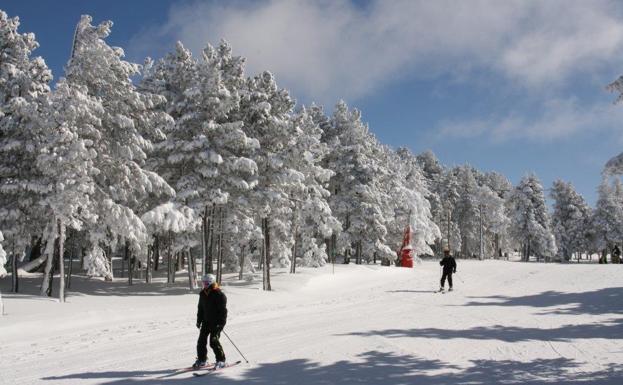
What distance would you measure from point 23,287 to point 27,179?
6724mm

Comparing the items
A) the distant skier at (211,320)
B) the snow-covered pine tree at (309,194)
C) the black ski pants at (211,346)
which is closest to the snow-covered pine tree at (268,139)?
the snow-covered pine tree at (309,194)

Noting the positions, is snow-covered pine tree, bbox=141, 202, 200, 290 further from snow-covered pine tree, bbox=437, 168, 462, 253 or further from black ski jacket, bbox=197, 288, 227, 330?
snow-covered pine tree, bbox=437, 168, 462, 253

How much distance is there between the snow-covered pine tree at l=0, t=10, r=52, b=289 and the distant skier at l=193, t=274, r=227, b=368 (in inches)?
543

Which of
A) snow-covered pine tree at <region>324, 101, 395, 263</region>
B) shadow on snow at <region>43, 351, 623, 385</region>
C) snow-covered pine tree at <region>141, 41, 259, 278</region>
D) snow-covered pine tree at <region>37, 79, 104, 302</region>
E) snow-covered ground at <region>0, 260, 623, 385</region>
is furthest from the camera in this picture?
snow-covered pine tree at <region>324, 101, 395, 263</region>

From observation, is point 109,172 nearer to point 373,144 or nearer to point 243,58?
point 243,58

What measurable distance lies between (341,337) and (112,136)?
15971mm

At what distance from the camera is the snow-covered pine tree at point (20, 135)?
20.8 m

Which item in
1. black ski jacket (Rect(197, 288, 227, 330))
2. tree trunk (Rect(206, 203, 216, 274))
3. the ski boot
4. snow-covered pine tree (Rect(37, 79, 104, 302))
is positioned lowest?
the ski boot

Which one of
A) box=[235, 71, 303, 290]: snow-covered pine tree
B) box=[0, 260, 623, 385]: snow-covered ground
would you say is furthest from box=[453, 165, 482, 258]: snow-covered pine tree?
box=[235, 71, 303, 290]: snow-covered pine tree

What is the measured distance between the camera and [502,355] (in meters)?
10.4

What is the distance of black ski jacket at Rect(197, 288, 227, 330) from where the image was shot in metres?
9.67

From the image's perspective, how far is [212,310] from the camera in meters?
9.71

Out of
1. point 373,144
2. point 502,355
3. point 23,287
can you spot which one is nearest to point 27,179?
point 23,287

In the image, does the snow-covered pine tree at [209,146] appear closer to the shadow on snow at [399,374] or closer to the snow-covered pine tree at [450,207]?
the shadow on snow at [399,374]
